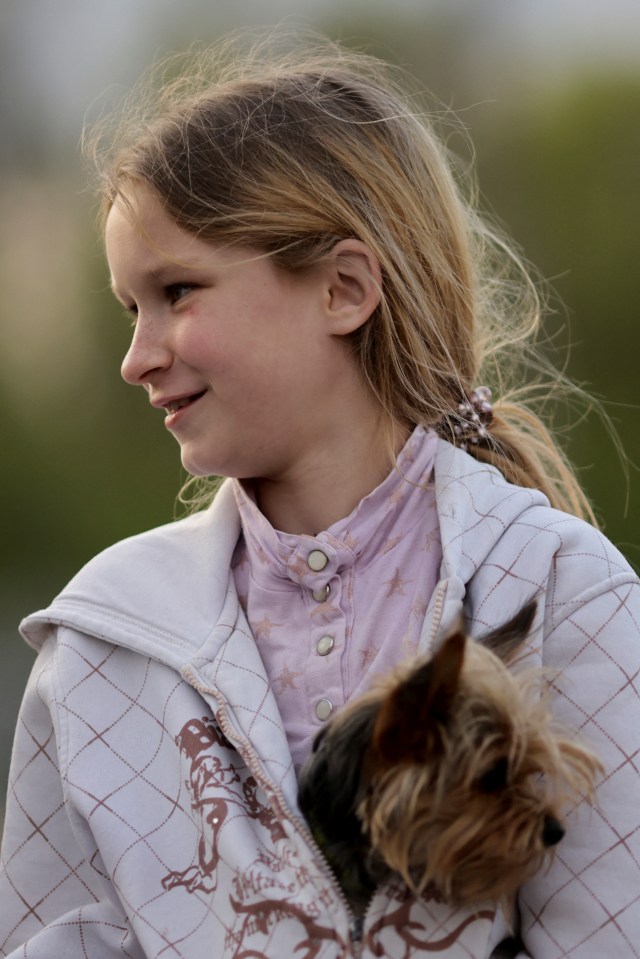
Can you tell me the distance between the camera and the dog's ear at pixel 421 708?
1930 mm

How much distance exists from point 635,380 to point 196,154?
6654 mm

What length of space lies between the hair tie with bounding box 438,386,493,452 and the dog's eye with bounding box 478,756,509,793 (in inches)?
38.5

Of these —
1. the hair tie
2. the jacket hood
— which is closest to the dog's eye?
the jacket hood

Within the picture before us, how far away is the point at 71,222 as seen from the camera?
30.9ft

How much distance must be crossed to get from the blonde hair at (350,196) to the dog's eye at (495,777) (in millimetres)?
994

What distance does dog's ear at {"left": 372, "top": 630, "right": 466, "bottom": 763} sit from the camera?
1.93m

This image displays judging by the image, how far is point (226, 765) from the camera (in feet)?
8.35

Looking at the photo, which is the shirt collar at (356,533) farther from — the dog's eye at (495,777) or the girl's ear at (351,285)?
the dog's eye at (495,777)

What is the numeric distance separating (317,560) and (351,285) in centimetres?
62

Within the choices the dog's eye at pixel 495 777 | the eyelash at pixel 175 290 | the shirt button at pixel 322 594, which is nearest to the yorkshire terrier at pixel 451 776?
the dog's eye at pixel 495 777

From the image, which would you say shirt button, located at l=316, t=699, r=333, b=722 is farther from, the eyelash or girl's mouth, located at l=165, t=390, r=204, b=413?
the eyelash

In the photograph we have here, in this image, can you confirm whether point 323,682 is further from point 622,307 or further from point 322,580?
point 622,307

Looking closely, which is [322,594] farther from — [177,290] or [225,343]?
[177,290]

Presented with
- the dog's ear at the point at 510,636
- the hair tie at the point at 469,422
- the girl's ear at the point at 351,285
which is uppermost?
the girl's ear at the point at 351,285
